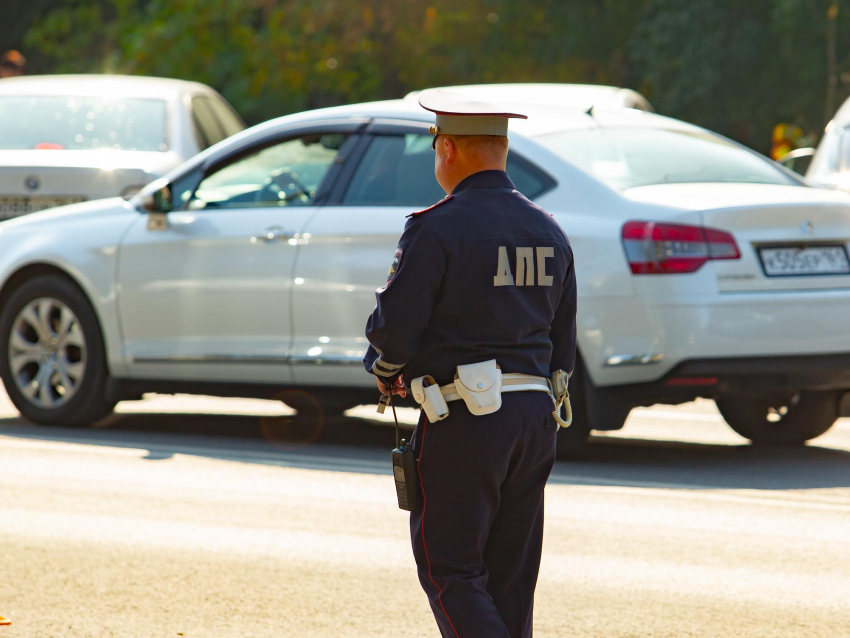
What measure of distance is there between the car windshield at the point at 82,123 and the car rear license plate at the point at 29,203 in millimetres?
637

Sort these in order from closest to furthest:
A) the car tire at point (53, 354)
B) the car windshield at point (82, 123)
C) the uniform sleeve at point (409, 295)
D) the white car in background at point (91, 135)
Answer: the uniform sleeve at point (409, 295), the car tire at point (53, 354), the white car in background at point (91, 135), the car windshield at point (82, 123)

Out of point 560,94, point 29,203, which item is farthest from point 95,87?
point 560,94

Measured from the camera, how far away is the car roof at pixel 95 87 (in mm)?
11336

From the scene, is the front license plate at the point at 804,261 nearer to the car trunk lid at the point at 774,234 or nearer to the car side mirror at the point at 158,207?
the car trunk lid at the point at 774,234

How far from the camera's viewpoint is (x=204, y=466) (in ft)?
22.9

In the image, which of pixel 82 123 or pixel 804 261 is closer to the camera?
pixel 804 261

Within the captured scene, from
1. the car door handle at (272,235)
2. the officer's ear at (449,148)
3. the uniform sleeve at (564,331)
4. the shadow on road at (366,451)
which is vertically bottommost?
the shadow on road at (366,451)

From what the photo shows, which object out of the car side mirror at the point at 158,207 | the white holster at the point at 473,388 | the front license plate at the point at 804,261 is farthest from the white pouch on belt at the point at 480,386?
the car side mirror at the point at 158,207

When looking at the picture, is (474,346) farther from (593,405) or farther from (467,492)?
(593,405)

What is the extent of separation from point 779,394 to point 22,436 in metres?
3.92

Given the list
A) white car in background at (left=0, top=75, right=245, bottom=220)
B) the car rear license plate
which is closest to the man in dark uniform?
white car in background at (left=0, top=75, right=245, bottom=220)

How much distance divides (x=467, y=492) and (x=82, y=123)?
8254mm

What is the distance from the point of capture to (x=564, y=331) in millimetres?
3496

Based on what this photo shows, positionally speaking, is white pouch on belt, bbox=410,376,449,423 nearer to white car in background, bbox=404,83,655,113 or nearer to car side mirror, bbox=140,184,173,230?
car side mirror, bbox=140,184,173,230
